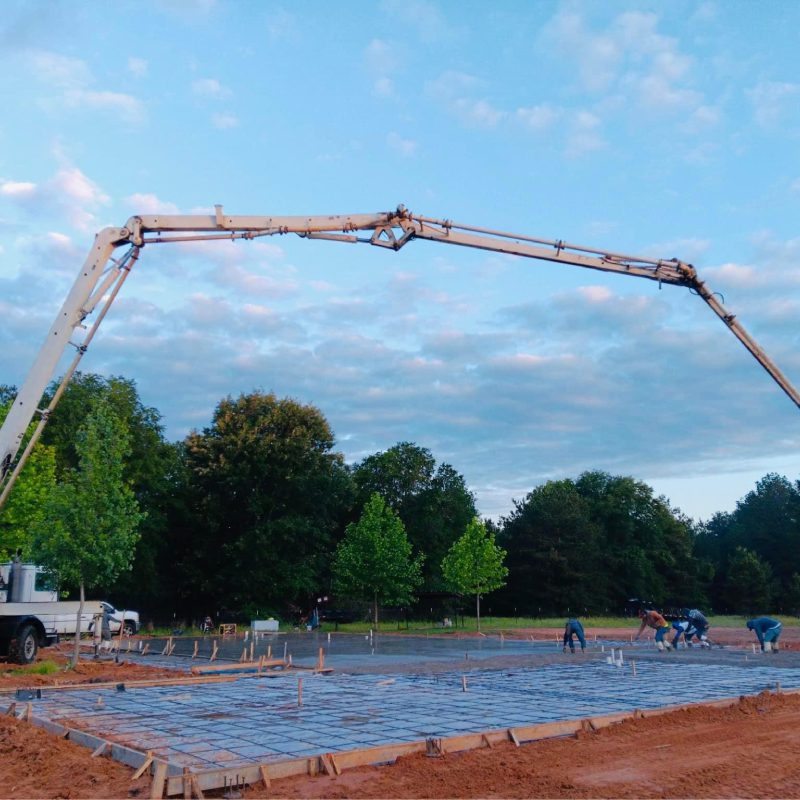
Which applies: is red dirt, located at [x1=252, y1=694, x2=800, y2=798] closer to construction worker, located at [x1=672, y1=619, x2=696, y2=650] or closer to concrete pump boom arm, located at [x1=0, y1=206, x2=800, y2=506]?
concrete pump boom arm, located at [x1=0, y1=206, x2=800, y2=506]

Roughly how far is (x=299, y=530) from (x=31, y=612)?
26.6 metres

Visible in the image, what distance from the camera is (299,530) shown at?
51.2 metres

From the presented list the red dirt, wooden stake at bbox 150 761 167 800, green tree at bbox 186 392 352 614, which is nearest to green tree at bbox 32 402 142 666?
wooden stake at bbox 150 761 167 800

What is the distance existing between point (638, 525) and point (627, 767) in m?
74.8

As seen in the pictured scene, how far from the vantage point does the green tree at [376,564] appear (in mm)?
46844

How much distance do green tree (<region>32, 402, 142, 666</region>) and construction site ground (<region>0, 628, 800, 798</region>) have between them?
9.13 feet

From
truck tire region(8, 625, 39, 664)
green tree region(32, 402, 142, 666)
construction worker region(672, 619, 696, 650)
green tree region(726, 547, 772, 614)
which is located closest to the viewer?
truck tire region(8, 625, 39, 664)

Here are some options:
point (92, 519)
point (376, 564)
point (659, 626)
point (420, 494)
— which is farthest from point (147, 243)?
point (420, 494)

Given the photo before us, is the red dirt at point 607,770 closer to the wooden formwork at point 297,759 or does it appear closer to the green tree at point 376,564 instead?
the wooden formwork at point 297,759

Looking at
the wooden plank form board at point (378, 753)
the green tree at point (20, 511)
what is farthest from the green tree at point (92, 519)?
the wooden plank form board at point (378, 753)

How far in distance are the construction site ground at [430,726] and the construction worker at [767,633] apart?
198 inches

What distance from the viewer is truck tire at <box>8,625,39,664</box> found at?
70.6ft

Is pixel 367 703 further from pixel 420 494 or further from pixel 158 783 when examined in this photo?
pixel 420 494

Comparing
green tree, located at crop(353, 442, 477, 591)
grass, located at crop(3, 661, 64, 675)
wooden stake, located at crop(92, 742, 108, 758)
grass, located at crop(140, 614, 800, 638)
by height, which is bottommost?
grass, located at crop(3, 661, 64, 675)
